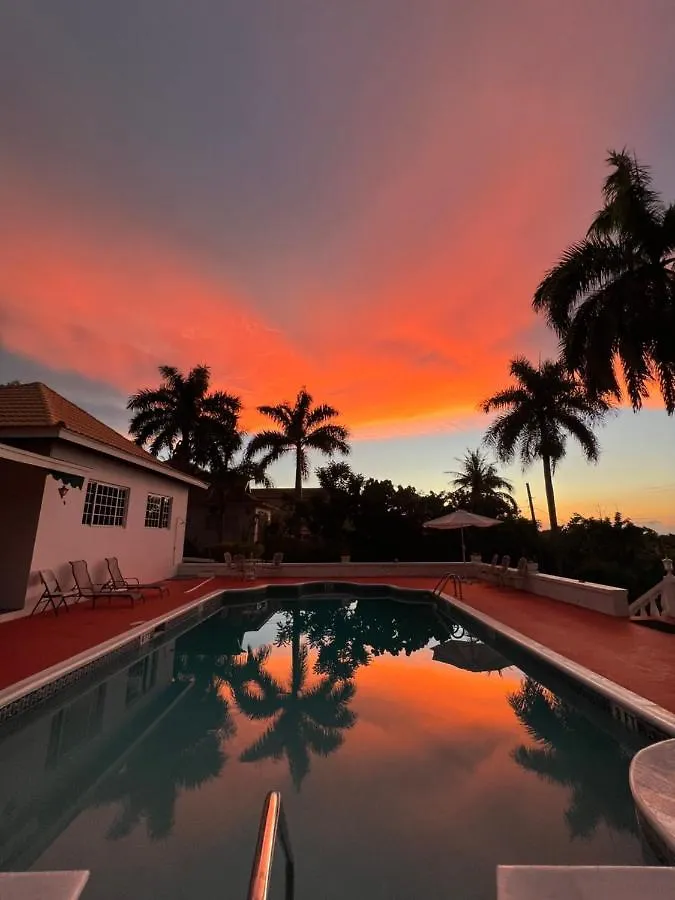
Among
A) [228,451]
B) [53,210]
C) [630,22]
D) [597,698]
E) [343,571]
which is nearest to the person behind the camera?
[597,698]

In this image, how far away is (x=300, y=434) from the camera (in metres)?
28.3

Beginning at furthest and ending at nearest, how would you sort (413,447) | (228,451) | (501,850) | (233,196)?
1. (228,451)
2. (413,447)
3. (233,196)
4. (501,850)

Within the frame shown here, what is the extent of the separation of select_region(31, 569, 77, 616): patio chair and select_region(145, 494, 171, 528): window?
5455 mm

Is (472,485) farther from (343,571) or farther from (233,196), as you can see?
(233,196)

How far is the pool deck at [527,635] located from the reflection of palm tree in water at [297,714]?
3120mm

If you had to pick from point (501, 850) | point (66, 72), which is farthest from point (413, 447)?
point (501, 850)

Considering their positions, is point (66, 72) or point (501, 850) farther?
point (66, 72)

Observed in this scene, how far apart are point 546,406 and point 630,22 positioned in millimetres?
18858

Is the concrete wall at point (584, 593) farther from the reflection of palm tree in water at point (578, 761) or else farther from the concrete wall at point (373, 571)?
the reflection of palm tree in water at point (578, 761)

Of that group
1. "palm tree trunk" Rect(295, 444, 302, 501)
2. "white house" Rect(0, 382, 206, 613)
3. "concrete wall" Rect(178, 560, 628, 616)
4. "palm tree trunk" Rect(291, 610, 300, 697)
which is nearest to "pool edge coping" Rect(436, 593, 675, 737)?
"palm tree trunk" Rect(291, 610, 300, 697)

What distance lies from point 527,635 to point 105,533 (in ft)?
40.6

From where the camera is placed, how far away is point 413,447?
2472 centimetres

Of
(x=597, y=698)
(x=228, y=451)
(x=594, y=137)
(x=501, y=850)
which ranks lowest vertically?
(x=501, y=850)

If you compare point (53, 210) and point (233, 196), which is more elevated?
point (233, 196)
